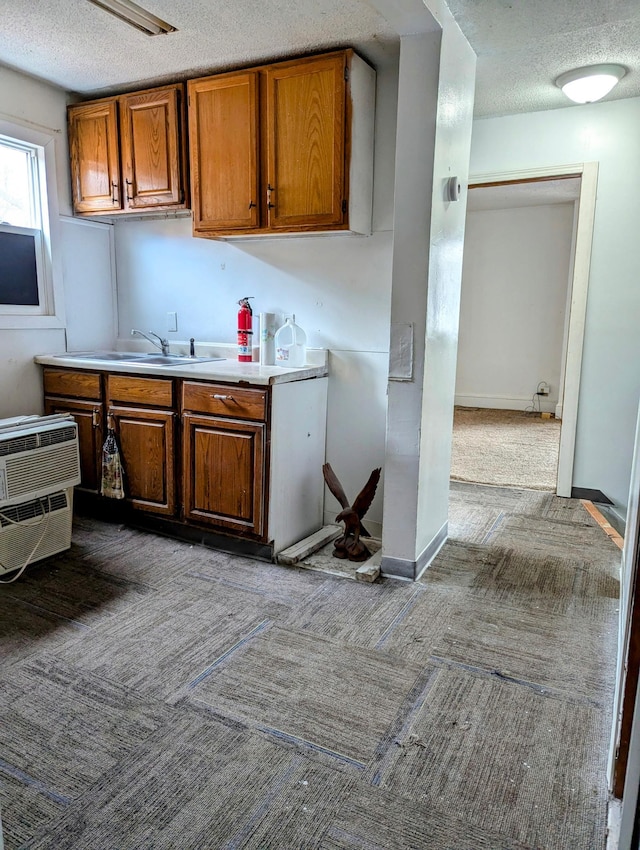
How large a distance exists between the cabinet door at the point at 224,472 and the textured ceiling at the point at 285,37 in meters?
1.71

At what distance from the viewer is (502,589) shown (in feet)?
8.52

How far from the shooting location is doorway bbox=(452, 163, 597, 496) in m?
5.88

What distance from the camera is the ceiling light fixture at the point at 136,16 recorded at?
2.37m

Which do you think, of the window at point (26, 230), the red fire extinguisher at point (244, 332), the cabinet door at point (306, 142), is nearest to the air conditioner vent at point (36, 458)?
the window at point (26, 230)

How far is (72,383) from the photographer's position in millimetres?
3289

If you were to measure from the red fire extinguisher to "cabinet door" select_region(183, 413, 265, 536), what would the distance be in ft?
1.78

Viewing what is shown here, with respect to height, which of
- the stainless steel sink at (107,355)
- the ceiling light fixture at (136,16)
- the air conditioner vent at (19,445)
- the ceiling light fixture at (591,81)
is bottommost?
the air conditioner vent at (19,445)

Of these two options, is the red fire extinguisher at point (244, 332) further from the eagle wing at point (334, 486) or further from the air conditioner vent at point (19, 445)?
the air conditioner vent at point (19, 445)

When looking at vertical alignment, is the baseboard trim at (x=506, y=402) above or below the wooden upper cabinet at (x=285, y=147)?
below

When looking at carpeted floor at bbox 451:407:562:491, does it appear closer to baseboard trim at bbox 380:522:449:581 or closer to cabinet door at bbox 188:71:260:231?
baseboard trim at bbox 380:522:449:581

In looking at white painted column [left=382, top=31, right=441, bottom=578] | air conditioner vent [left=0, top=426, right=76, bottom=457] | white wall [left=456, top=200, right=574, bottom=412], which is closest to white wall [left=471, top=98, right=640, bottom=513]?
white painted column [left=382, top=31, right=441, bottom=578]

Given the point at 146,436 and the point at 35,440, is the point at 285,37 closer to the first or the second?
the point at 146,436

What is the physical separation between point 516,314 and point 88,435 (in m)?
5.15

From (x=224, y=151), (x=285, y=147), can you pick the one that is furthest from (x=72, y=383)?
(x=285, y=147)
